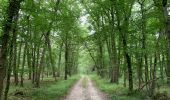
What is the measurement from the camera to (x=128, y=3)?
21156 mm

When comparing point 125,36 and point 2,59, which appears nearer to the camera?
point 2,59

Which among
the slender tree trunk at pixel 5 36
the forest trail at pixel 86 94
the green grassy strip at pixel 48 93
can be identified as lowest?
the forest trail at pixel 86 94

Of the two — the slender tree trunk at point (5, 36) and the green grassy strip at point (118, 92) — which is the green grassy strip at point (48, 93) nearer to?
the green grassy strip at point (118, 92)

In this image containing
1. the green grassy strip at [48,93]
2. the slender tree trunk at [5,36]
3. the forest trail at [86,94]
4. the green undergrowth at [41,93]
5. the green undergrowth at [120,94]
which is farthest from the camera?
the forest trail at [86,94]

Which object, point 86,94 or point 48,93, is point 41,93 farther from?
point 86,94

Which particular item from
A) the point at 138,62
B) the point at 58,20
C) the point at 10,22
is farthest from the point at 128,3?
the point at 10,22

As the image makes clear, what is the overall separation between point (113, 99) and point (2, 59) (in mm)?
10034

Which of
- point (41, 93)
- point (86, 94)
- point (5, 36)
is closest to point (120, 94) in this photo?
point (86, 94)

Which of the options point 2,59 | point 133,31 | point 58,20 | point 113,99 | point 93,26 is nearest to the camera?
point 2,59

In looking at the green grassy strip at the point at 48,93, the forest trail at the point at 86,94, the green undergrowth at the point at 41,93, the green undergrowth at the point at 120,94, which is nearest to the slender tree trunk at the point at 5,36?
the green undergrowth at the point at 41,93

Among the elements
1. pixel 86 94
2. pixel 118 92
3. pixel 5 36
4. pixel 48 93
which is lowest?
pixel 86 94

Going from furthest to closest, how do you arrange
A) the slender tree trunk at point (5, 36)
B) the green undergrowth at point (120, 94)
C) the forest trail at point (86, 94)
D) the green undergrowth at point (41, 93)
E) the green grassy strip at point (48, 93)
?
the forest trail at point (86, 94)
the green undergrowth at point (120, 94)
the green grassy strip at point (48, 93)
the green undergrowth at point (41, 93)
the slender tree trunk at point (5, 36)

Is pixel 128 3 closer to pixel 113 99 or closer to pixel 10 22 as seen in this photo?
pixel 113 99

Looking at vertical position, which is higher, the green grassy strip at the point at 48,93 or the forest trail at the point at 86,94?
the green grassy strip at the point at 48,93
